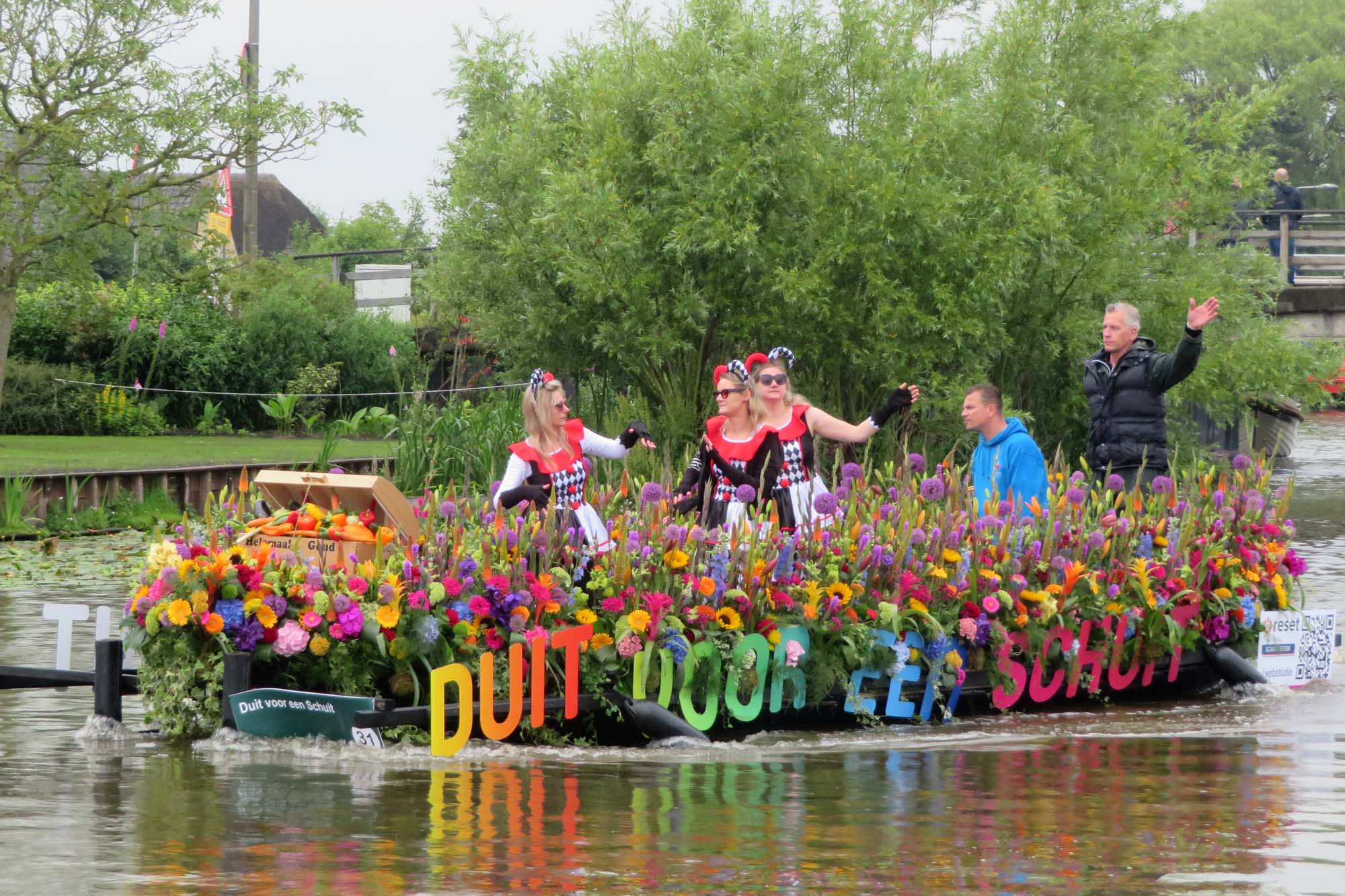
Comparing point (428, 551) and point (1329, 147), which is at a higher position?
point (1329, 147)

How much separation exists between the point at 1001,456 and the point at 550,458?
94.9 inches

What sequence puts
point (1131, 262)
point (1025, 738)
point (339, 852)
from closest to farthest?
point (339, 852) → point (1025, 738) → point (1131, 262)

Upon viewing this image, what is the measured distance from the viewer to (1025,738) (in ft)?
27.7

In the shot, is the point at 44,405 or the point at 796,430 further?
the point at 44,405

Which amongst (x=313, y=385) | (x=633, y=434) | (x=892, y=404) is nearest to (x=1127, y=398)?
(x=892, y=404)

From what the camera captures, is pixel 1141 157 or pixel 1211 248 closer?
pixel 1141 157

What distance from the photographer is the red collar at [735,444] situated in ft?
33.1

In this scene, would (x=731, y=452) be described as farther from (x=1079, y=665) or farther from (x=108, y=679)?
(x=108, y=679)

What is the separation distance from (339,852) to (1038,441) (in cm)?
1326

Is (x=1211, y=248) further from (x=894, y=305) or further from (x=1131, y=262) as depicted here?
(x=894, y=305)

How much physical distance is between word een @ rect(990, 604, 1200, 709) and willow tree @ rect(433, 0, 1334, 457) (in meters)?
6.48

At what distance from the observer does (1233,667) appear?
392 inches

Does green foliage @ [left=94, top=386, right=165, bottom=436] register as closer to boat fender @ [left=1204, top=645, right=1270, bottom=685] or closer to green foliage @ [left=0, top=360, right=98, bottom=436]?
green foliage @ [left=0, top=360, right=98, bottom=436]

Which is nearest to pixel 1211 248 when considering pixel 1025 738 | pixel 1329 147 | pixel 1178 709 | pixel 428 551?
pixel 1178 709
